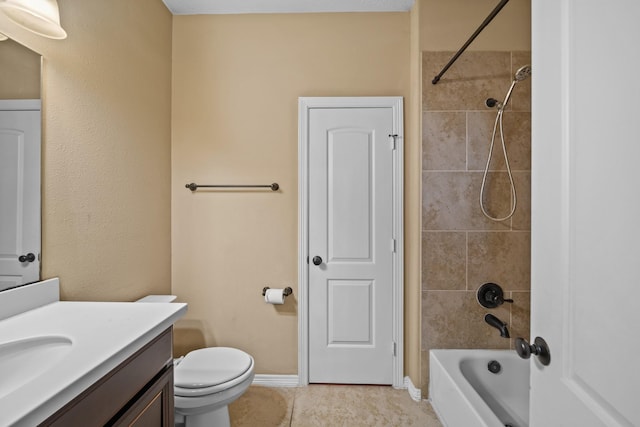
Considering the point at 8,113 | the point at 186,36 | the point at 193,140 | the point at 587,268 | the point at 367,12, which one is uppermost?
the point at 367,12

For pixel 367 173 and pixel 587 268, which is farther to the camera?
pixel 367 173

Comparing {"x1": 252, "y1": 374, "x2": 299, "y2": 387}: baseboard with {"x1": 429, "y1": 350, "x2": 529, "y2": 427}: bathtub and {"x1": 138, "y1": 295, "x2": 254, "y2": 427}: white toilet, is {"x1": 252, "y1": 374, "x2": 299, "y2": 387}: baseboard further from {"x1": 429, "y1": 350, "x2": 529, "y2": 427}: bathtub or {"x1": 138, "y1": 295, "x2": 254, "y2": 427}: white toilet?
{"x1": 429, "y1": 350, "x2": 529, "y2": 427}: bathtub

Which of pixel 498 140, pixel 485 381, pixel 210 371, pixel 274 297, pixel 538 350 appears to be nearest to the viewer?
pixel 538 350

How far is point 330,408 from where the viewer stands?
192 cm

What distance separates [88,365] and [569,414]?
1162 mm

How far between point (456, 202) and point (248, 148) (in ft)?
4.79

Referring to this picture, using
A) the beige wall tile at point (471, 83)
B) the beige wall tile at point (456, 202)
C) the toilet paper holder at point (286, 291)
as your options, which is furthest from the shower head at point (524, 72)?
the toilet paper holder at point (286, 291)

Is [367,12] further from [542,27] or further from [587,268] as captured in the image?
[587,268]

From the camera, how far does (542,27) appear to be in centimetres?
86

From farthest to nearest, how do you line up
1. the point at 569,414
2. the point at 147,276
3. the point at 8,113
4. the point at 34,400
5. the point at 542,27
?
the point at 147,276
the point at 8,113
the point at 542,27
the point at 569,414
the point at 34,400

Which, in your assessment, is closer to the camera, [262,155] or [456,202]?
[456,202]

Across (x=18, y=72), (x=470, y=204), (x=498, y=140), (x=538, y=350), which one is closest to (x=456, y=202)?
(x=470, y=204)

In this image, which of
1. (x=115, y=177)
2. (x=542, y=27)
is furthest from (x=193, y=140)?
(x=542, y=27)

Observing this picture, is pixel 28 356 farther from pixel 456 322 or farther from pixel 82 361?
pixel 456 322
